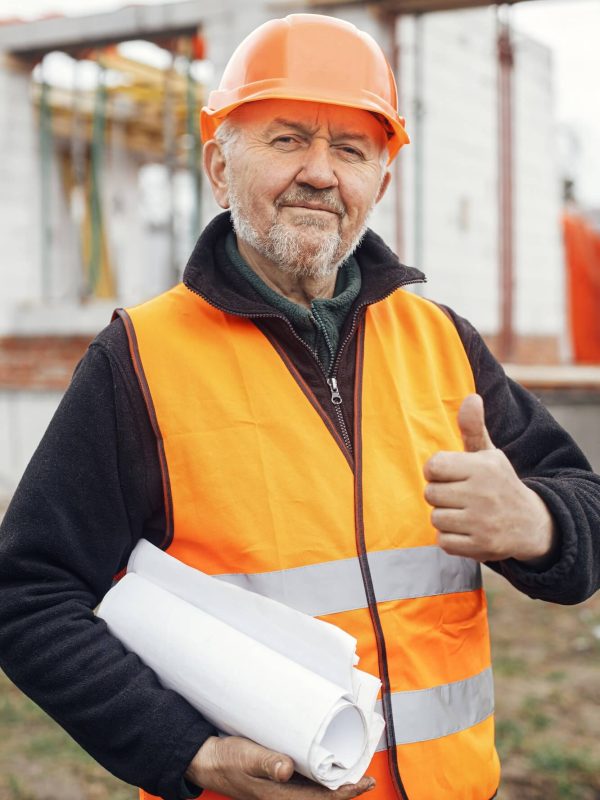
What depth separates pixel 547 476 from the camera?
1909mm

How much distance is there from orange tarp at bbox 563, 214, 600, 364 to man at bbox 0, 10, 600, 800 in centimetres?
788

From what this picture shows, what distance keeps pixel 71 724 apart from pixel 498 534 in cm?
81

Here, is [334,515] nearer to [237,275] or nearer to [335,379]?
[335,379]

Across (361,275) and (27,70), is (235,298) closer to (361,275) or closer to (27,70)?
(361,275)

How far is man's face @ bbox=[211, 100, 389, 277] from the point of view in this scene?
1.83 m

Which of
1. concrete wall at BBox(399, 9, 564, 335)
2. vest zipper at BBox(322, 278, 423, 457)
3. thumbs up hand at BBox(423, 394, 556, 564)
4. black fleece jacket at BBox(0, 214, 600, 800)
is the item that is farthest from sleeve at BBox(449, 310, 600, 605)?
concrete wall at BBox(399, 9, 564, 335)

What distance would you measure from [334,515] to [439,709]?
433 mm

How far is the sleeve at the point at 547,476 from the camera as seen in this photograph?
1677mm

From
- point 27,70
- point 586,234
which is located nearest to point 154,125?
point 27,70

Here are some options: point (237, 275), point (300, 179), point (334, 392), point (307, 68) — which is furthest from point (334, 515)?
point (307, 68)

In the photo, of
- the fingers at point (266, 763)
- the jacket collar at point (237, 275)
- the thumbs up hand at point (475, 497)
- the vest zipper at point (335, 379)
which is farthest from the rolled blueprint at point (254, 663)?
the jacket collar at point (237, 275)

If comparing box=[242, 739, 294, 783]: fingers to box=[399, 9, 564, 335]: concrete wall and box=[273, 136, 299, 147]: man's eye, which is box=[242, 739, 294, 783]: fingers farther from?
box=[399, 9, 564, 335]: concrete wall

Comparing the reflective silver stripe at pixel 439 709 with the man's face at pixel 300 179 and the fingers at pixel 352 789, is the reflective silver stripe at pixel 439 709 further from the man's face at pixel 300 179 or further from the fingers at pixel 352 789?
the man's face at pixel 300 179

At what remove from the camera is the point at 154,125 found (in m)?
11.4
